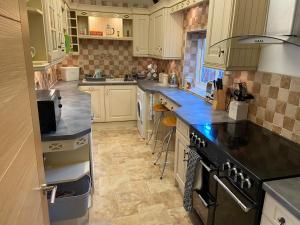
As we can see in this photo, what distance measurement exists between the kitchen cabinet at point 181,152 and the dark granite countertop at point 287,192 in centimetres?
101

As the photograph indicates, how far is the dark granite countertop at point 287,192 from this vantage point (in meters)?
0.96

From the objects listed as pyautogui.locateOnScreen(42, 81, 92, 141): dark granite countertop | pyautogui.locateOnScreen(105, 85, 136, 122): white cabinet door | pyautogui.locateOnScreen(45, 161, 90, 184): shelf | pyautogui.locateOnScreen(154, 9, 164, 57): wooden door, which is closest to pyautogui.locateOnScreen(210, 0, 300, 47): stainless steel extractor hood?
pyautogui.locateOnScreen(42, 81, 92, 141): dark granite countertop

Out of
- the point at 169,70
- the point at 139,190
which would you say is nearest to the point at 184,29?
the point at 169,70

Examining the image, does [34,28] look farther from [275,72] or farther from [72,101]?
[275,72]

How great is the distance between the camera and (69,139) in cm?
173

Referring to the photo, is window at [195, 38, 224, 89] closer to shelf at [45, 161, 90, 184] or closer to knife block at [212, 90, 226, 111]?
knife block at [212, 90, 226, 111]

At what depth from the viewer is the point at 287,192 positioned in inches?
40.9

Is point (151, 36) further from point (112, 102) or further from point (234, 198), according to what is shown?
point (234, 198)

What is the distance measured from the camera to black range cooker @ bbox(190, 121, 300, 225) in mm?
1204

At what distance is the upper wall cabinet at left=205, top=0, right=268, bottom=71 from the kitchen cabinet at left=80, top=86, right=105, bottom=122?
2.58 meters

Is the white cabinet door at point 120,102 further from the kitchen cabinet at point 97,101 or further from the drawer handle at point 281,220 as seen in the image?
the drawer handle at point 281,220

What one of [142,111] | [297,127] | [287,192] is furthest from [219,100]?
[142,111]

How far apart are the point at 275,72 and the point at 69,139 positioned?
173 cm

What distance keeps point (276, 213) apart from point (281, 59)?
1.17 meters
